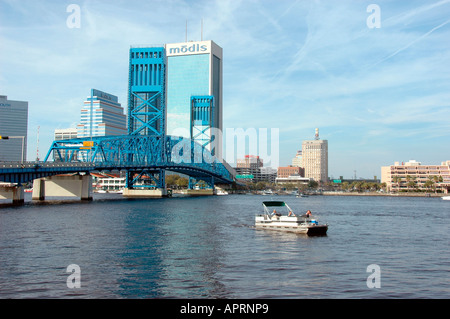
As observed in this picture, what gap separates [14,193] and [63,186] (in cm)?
1694

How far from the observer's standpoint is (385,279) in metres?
25.2

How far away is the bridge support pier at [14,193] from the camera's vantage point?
94562 mm

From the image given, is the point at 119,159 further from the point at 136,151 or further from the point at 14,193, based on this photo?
the point at 14,193

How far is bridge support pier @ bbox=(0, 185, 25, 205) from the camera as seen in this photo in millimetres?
94562

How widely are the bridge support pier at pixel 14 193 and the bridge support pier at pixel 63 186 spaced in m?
10.8

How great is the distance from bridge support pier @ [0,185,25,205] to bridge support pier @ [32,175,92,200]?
10.8 meters

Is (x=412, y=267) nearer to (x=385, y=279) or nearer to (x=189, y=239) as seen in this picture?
(x=385, y=279)

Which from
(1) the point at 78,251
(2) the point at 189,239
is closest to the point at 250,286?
(1) the point at 78,251

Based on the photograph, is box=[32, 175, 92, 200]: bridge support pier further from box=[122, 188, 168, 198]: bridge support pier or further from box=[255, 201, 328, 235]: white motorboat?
box=[255, 201, 328, 235]: white motorboat

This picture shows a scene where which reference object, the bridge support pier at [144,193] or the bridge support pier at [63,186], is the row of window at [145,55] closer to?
the bridge support pier at [144,193]

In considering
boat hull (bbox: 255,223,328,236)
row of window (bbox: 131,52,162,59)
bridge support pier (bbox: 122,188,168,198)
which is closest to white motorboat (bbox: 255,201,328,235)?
boat hull (bbox: 255,223,328,236)
